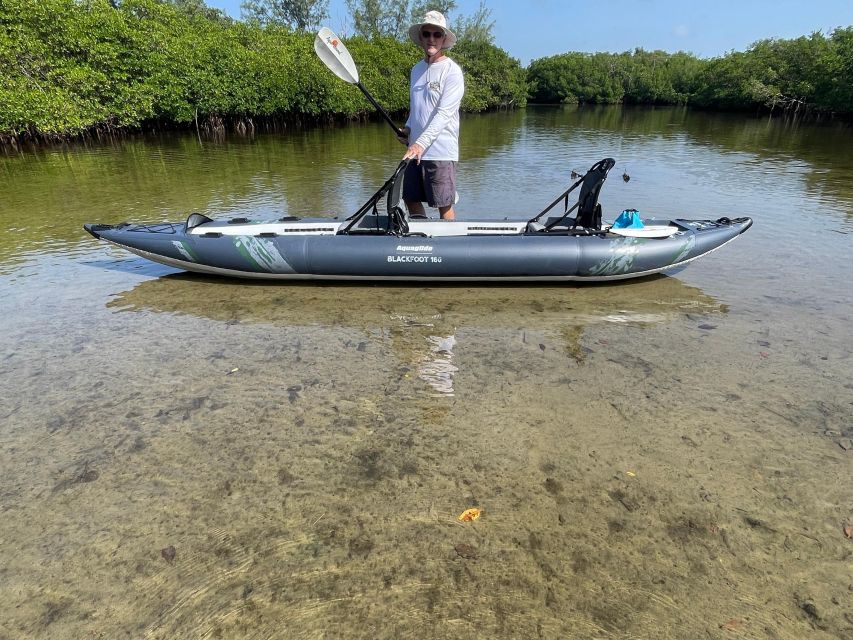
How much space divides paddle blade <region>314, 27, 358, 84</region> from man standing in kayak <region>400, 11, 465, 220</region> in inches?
56.7

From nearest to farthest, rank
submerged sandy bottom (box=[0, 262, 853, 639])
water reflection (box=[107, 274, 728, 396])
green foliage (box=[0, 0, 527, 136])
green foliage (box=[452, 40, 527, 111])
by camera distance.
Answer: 1. submerged sandy bottom (box=[0, 262, 853, 639])
2. water reflection (box=[107, 274, 728, 396])
3. green foliage (box=[0, 0, 527, 136])
4. green foliage (box=[452, 40, 527, 111])

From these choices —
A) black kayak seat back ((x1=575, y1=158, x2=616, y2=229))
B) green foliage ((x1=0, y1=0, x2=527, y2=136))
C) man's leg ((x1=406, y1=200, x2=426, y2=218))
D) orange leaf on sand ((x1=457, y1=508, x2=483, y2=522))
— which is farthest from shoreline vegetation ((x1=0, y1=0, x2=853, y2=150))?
orange leaf on sand ((x1=457, y1=508, x2=483, y2=522))

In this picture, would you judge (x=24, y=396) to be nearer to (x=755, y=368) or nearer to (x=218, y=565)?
(x=218, y=565)

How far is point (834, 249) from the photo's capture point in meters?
6.68

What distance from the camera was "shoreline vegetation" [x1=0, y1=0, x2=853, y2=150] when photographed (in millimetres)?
16000

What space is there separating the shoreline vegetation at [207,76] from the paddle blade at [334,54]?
45.7 ft

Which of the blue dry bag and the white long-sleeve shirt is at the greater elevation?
the white long-sleeve shirt

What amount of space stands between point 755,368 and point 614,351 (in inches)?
41.0

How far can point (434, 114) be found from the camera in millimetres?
5059

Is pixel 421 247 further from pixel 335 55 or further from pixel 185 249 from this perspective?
pixel 335 55

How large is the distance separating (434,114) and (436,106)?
0.08 metres

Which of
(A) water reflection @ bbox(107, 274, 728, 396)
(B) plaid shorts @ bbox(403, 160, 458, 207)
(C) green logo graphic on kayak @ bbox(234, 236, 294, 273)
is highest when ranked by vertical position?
(B) plaid shorts @ bbox(403, 160, 458, 207)

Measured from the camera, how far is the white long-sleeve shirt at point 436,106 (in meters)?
4.96

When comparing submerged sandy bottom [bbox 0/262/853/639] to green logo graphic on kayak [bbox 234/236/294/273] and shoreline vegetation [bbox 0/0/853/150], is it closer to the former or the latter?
green logo graphic on kayak [bbox 234/236/294/273]
